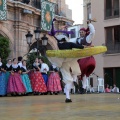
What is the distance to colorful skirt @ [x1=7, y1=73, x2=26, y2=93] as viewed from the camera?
13352 mm

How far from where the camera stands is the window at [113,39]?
3070cm

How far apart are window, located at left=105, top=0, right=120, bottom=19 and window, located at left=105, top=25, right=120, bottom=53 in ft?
3.79

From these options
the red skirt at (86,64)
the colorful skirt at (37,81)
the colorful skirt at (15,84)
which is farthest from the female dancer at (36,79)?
the red skirt at (86,64)

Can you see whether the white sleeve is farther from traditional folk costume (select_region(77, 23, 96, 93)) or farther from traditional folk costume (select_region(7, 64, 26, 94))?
traditional folk costume (select_region(7, 64, 26, 94))

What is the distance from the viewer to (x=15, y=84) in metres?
13.4

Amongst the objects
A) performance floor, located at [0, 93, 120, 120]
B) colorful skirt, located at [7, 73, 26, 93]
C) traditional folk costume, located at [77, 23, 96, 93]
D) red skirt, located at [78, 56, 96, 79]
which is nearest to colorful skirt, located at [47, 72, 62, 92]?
colorful skirt, located at [7, 73, 26, 93]

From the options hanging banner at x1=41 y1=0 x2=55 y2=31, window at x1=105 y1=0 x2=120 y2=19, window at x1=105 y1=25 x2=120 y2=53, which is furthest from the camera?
window at x1=105 y1=0 x2=120 y2=19

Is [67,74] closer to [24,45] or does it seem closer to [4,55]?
[4,55]

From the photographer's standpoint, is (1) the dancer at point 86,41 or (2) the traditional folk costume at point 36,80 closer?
(1) the dancer at point 86,41

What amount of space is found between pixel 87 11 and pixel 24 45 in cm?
1479

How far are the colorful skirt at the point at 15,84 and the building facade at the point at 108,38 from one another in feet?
56.5

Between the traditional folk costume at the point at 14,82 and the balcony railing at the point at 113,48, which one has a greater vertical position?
the balcony railing at the point at 113,48

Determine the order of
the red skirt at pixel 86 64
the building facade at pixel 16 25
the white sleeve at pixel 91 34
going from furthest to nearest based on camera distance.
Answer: the building facade at pixel 16 25 < the red skirt at pixel 86 64 < the white sleeve at pixel 91 34

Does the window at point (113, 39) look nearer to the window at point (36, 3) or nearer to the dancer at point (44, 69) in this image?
the window at point (36, 3)
